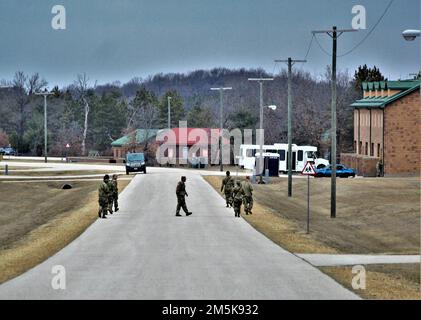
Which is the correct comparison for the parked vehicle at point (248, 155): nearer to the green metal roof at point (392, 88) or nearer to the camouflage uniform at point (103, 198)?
the green metal roof at point (392, 88)

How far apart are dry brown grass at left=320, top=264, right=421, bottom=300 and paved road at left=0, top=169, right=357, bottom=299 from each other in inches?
20.8

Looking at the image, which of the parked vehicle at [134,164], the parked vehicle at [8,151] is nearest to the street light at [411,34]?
the parked vehicle at [134,164]

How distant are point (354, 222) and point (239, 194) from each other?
941 centimetres

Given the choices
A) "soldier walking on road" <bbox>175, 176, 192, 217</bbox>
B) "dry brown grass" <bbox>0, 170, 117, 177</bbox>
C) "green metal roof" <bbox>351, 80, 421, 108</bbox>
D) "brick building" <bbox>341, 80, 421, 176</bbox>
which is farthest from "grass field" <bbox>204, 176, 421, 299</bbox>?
"dry brown grass" <bbox>0, 170, 117, 177</bbox>

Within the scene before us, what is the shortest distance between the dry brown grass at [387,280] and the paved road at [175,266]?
20.8 inches

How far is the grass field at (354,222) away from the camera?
21.9 meters

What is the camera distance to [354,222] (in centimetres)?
4388

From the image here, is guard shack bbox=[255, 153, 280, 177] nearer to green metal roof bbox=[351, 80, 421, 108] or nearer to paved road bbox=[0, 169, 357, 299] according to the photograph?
green metal roof bbox=[351, 80, 421, 108]

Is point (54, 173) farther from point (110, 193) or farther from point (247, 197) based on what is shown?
point (247, 197)

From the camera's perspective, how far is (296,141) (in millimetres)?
109938

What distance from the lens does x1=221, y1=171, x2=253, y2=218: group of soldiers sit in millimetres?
36625

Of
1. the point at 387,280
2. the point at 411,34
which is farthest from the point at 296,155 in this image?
the point at 411,34
